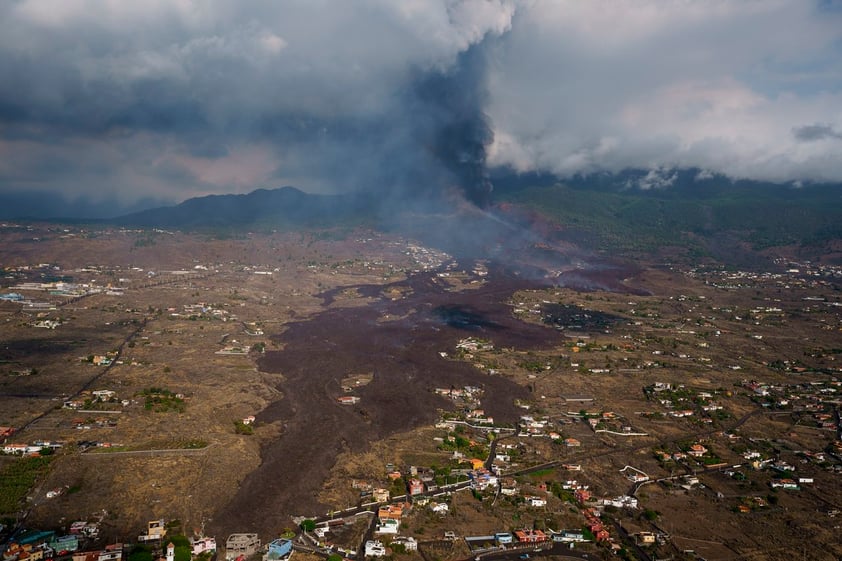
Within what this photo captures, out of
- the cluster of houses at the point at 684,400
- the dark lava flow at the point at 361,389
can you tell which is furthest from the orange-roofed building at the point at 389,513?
the cluster of houses at the point at 684,400

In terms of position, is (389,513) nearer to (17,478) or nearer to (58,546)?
(58,546)

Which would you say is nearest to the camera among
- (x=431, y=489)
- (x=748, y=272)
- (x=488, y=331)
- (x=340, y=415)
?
(x=431, y=489)

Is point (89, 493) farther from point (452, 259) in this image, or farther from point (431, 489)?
point (452, 259)

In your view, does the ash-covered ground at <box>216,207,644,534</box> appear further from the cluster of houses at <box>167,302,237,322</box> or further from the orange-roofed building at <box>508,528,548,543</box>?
the cluster of houses at <box>167,302,237,322</box>

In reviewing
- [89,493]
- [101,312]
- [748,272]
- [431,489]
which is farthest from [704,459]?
[748,272]

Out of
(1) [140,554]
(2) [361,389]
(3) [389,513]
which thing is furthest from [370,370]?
(1) [140,554]

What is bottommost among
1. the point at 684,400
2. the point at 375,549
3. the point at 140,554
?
the point at 684,400
